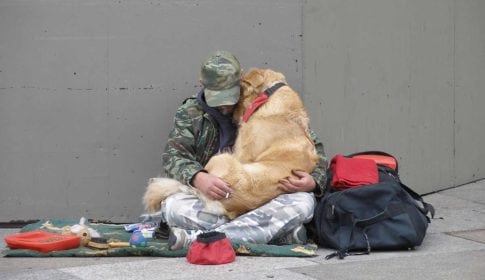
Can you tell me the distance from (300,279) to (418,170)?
2904 millimetres

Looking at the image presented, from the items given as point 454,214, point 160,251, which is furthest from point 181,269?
point 454,214

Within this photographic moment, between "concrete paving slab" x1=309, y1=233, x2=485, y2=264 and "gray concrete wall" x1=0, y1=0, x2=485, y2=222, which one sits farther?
"gray concrete wall" x1=0, y1=0, x2=485, y2=222

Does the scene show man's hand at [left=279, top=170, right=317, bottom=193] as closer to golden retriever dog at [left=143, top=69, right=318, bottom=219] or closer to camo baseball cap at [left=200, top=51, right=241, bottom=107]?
golden retriever dog at [left=143, top=69, right=318, bottom=219]

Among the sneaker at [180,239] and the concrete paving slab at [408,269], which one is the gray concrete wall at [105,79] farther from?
the concrete paving slab at [408,269]

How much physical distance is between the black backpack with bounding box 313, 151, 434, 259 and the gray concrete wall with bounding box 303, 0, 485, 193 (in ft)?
3.93

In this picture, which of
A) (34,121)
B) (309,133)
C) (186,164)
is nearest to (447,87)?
(309,133)

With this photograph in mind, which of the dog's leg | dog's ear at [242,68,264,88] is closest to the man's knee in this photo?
the dog's leg

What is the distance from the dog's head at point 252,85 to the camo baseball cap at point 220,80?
0.16ft

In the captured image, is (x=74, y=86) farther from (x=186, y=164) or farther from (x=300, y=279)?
(x=300, y=279)

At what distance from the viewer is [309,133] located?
5.45 metres

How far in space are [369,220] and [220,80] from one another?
47.0 inches

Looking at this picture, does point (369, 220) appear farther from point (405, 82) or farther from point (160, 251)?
point (405, 82)

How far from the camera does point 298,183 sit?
17.2 ft

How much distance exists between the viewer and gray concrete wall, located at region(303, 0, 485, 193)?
20.9 feet
